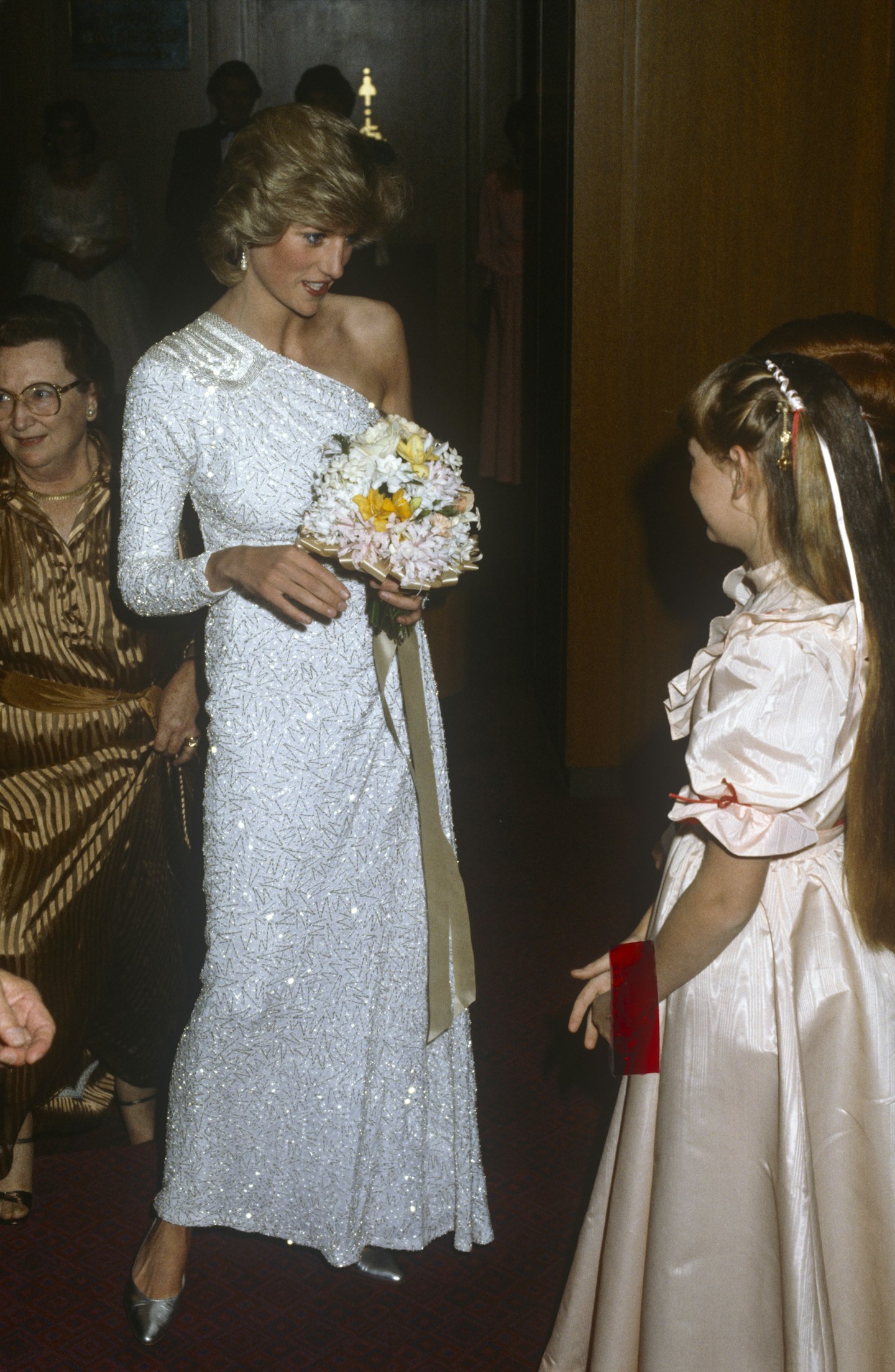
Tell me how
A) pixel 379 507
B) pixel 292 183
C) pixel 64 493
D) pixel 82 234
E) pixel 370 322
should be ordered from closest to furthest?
pixel 379 507 → pixel 292 183 → pixel 370 322 → pixel 64 493 → pixel 82 234

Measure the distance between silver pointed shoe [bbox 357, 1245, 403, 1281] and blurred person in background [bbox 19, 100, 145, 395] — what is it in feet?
17.7

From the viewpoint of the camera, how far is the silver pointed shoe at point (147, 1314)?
2.42 m

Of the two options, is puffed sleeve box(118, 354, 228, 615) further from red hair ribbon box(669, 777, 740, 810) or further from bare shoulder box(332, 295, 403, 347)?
red hair ribbon box(669, 777, 740, 810)

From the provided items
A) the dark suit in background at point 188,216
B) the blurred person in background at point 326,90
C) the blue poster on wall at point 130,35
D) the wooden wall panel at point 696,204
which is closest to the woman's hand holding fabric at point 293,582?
the wooden wall panel at point 696,204

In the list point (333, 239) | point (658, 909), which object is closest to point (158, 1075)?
point (658, 909)

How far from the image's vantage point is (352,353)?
2.45 metres

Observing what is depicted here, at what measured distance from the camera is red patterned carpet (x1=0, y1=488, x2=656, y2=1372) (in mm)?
2400

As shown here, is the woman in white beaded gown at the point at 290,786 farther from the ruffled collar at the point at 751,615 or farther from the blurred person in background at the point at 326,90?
the blurred person in background at the point at 326,90

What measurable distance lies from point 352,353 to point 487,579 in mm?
5859

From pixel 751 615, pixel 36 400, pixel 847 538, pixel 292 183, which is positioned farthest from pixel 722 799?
pixel 36 400

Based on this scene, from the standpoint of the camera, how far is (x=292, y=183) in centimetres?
222

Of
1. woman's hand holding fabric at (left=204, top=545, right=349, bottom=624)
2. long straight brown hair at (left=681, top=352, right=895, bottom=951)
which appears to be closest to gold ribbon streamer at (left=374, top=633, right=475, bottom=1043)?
woman's hand holding fabric at (left=204, top=545, right=349, bottom=624)

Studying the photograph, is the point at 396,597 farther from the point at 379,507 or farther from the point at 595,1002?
the point at 595,1002

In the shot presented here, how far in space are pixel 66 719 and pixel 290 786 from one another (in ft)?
2.08
